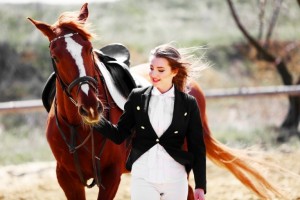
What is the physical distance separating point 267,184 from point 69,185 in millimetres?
1938

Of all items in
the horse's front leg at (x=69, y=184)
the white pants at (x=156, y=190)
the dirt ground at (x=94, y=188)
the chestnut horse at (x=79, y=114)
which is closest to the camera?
the white pants at (x=156, y=190)

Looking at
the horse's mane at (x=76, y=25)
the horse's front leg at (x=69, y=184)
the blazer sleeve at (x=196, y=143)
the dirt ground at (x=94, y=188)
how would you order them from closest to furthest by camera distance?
the blazer sleeve at (x=196, y=143), the horse's mane at (x=76, y=25), the horse's front leg at (x=69, y=184), the dirt ground at (x=94, y=188)

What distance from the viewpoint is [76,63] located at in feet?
12.3

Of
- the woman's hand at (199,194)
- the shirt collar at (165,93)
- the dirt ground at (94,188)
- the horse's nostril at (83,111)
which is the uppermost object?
the shirt collar at (165,93)

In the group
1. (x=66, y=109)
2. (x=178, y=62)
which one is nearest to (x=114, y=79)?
→ (x=66, y=109)

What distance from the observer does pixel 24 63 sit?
20219mm

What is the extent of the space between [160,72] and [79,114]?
0.75 m

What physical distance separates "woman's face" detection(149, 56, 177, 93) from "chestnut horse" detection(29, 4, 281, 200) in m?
0.41

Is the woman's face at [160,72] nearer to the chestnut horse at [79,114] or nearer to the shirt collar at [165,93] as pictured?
the shirt collar at [165,93]

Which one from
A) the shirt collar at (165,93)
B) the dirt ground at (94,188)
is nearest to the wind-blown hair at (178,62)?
the shirt collar at (165,93)

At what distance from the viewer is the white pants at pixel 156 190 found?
3.32 metres

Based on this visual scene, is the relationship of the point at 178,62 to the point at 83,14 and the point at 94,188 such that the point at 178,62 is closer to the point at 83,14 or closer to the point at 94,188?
the point at 83,14

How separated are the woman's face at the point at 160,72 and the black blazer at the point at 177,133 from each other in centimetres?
9

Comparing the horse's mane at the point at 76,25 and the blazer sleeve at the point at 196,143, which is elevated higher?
the horse's mane at the point at 76,25
